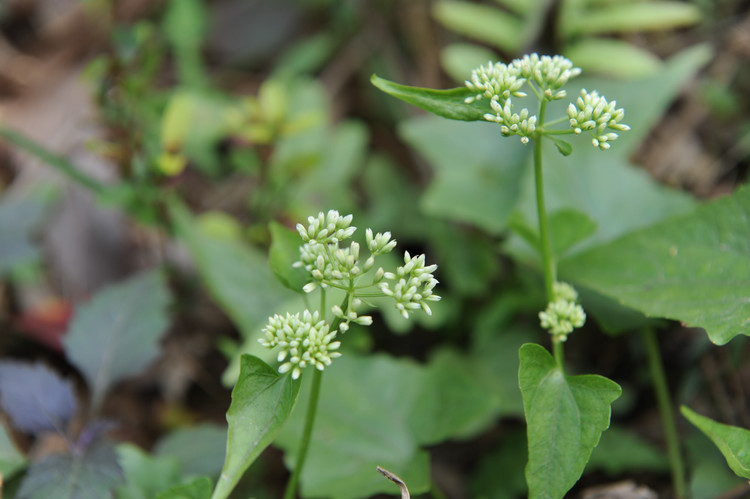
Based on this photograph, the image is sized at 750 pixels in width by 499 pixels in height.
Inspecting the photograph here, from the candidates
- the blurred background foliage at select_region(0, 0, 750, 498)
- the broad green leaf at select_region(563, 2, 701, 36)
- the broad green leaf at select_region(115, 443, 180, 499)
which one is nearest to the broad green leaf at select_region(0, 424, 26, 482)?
the blurred background foliage at select_region(0, 0, 750, 498)

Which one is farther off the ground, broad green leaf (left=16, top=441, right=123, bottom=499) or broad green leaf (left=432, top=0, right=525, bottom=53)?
broad green leaf (left=432, top=0, right=525, bottom=53)

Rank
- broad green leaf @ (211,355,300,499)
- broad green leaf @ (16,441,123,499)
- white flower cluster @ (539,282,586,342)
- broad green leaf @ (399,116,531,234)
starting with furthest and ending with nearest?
broad green leaf @ (399,116,531,234)
broad green leaf @ (16,441,123,499)
white flower cluster @ (539,282,586,342)
broad green leaf @ (211,355,300,499)

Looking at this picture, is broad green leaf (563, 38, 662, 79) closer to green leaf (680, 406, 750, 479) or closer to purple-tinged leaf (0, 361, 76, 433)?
green leaf (680, 406, 750, 479)

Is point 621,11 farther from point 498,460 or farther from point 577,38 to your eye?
point 498,460

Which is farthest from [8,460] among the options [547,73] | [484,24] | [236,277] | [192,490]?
[484,24]

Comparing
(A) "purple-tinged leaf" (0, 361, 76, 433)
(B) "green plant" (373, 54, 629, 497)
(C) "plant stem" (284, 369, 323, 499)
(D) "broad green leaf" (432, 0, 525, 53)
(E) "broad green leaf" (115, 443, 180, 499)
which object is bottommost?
(E) "broad green leaf" (115, 443, 180, 499)

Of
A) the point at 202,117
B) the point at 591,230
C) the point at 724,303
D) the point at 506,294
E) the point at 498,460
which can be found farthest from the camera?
the point at 202,117

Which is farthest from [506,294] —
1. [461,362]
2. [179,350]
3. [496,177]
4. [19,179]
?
[19,179]

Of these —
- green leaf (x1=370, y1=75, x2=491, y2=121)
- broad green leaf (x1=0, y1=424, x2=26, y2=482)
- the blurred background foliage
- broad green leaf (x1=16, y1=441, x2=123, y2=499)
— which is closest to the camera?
green leaf (x1=370, y1=75, x2=491, y2=121)
